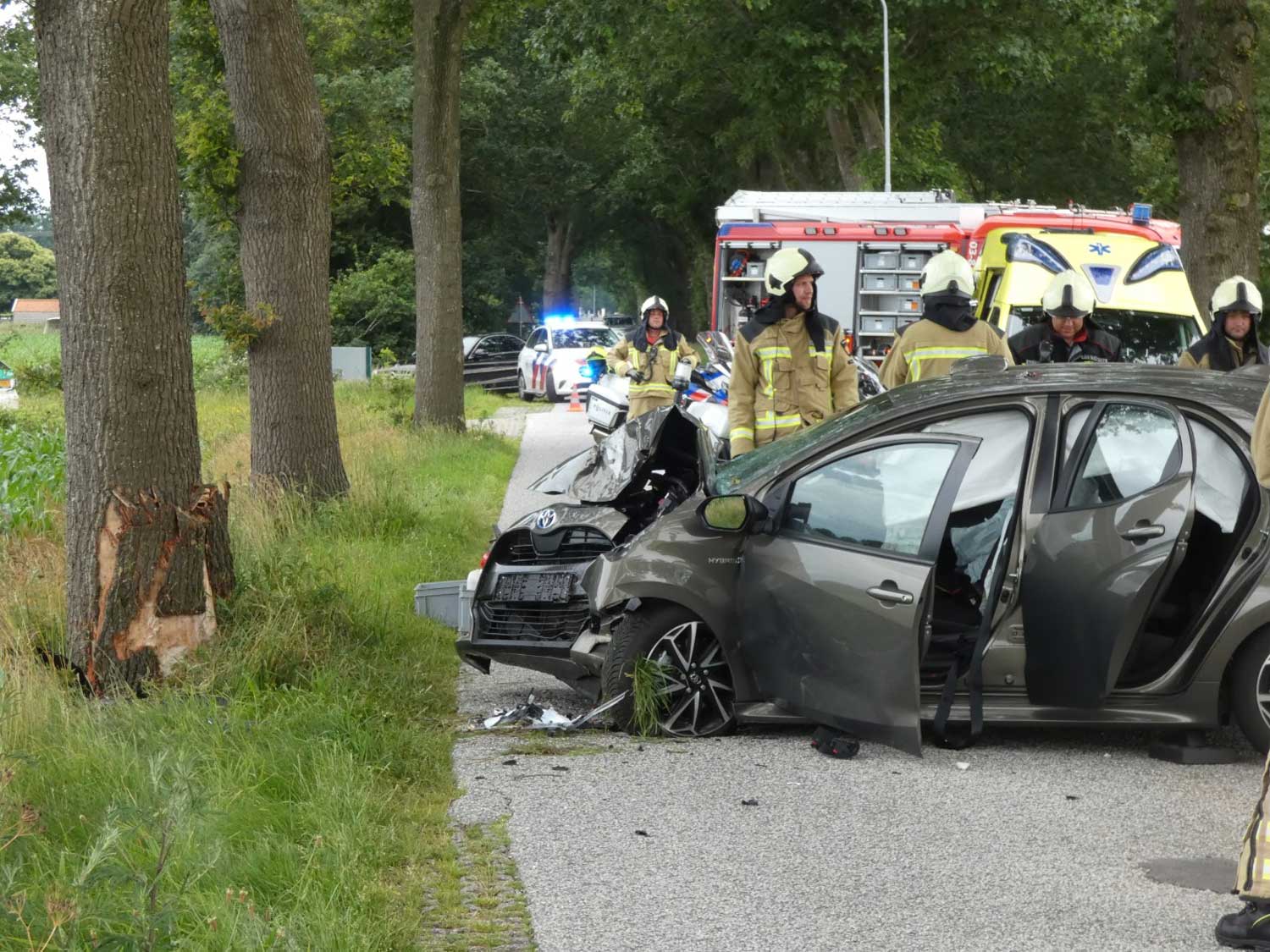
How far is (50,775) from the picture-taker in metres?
5.57

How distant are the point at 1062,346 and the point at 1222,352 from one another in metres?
0.99

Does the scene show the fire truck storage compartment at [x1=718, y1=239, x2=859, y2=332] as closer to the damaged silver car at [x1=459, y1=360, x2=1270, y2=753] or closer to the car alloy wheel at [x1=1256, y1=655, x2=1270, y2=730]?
the damaged silver car at [x1=459, y1=360, x2=1270, y2=753]

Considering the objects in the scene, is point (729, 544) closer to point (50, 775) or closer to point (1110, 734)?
point (1110, 734)

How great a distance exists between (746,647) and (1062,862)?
171cm

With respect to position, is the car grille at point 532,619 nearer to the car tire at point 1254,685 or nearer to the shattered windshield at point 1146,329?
the car tire at point 1254,685

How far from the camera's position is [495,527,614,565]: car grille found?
25.4ft

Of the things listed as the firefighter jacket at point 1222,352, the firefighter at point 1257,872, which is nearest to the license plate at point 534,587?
the firefighter at point 1257,872

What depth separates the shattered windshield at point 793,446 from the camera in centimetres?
698

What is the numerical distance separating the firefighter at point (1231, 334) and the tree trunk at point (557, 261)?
47166 millimetres

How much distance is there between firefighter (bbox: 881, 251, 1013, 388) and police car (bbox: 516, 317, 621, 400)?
73.9 feet

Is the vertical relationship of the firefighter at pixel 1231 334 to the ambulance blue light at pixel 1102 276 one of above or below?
below

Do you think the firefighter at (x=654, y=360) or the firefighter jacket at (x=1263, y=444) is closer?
the firefighter jacket at (x=1263, y=444)

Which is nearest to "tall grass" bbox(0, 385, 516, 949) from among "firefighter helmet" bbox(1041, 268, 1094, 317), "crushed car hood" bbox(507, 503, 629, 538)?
"crushed car hood" bbox(507, 503, 629, 538)

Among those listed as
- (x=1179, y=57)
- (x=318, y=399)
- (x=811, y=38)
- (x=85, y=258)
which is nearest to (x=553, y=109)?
(x=811, y=38)
